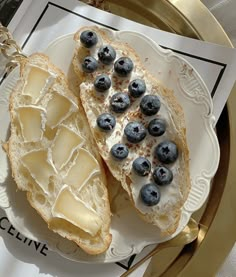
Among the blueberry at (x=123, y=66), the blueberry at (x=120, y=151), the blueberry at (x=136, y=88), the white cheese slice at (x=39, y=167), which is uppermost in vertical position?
the blueberry at (x=123, y=66)

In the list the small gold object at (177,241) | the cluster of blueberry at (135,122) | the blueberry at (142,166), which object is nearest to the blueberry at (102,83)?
the cluster of blueberry at (135,122)

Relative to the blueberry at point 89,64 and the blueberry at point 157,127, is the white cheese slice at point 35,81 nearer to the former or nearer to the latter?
the blueberry at point 89,64

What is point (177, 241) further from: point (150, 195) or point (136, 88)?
point (136, 88)

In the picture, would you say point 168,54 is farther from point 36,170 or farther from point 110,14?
point 36,170

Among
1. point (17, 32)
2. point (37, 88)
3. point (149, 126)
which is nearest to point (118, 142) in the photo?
point (149, 126)

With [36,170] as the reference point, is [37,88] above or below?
above

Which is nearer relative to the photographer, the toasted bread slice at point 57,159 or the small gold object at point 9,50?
the toasted bread slice at point 57,159

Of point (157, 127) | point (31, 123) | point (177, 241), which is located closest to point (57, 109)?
point (31, 123)

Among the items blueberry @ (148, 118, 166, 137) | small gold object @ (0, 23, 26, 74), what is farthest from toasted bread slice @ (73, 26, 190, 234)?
small gold object @ (0, 23, 26, 74)
